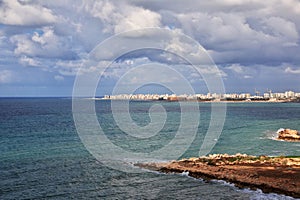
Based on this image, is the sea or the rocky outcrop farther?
the rocky outcrop

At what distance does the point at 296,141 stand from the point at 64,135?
42.6 m

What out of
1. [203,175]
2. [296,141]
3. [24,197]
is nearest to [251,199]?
[203,175]

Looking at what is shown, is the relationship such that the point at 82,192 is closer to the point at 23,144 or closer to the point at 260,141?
the point at 23,144

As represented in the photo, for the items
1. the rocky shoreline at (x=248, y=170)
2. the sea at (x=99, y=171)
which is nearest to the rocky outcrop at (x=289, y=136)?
the sea at (x=99, y=171)

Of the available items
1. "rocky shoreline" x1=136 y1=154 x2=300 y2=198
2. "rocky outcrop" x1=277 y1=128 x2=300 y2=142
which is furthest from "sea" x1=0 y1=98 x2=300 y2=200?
"rocky outcrop" x1=277 y1=128 x2=300 y2=142

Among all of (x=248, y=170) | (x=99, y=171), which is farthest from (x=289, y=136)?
(x=99, y=171)

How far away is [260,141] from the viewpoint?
59969 mm

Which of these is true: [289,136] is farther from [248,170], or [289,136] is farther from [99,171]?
[99,171]

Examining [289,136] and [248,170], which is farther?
[289,136]

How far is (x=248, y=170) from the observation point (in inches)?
1366

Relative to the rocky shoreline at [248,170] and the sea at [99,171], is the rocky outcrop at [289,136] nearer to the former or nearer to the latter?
the sea at [99,171]

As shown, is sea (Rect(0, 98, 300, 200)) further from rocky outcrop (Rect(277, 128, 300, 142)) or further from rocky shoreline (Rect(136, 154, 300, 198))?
rocky outcrop (Rect(277, 128, 300, 142))

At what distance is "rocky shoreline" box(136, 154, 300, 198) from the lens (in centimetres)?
3002

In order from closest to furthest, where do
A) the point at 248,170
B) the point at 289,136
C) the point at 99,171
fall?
the point at 248,170, the point at 99,171, the point at 289,136
